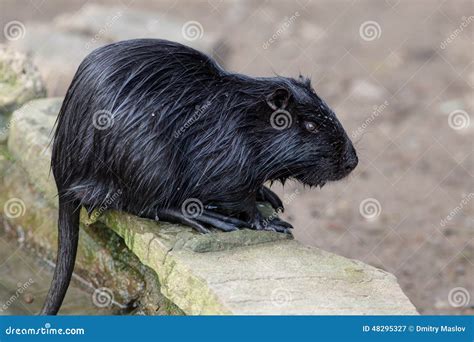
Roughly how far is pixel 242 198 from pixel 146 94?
658 mm

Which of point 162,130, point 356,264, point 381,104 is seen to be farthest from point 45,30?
point 356,264

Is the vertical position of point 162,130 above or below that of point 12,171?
above

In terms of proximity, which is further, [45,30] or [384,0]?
[384,0]

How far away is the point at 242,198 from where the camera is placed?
404 centimetres

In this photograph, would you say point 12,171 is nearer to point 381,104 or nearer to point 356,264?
point 356,264
